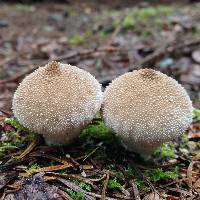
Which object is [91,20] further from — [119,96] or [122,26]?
[119,96]

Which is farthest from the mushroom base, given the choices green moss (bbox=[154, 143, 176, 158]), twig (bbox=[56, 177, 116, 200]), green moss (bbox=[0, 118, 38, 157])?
green moss (bbox=[154, 143, 176, 158])

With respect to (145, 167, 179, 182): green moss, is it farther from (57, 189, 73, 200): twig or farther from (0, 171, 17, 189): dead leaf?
(0, 171, 17, 189): dead leaf

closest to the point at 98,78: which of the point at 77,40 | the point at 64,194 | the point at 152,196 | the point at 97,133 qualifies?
the point at 97,133

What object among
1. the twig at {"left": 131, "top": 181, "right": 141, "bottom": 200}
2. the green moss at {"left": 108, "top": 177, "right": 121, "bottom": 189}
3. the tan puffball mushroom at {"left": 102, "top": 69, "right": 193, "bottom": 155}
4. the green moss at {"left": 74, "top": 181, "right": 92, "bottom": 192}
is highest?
the tan puffball mushroom at {"left": 102, "top": 69, "right": 193, "bottom": 155}

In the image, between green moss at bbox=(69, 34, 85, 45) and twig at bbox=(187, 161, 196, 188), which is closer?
twig at bbox=(187, 161, 196, 188)

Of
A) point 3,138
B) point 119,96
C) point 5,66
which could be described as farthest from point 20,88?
point 5,66

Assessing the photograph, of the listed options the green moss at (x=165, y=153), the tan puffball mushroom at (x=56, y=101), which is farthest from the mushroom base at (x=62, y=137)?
the green moss at (x=165, y=153)

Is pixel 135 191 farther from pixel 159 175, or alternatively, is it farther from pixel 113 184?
pixel 159 175
